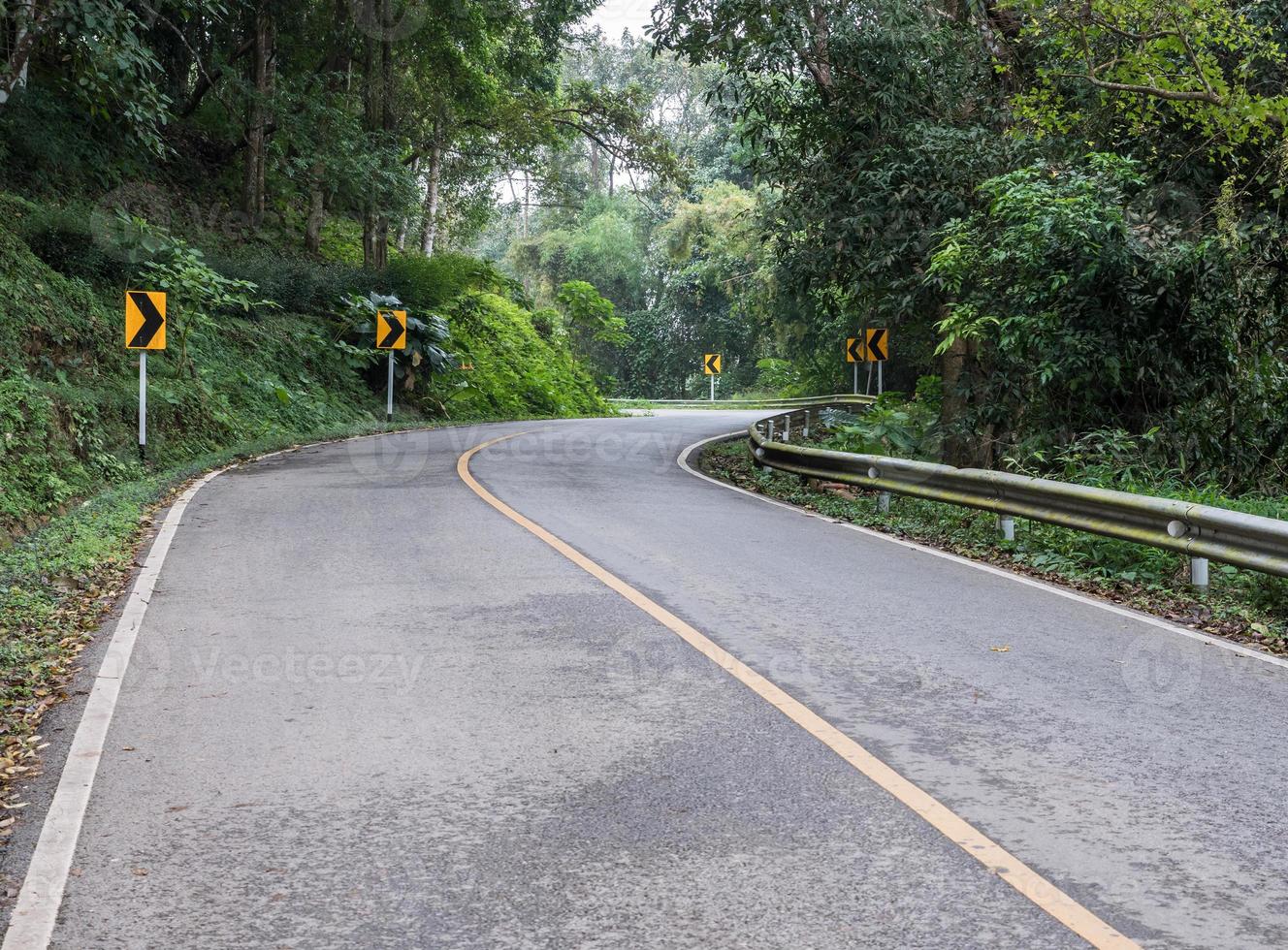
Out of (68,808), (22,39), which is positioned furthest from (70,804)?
(22,39)

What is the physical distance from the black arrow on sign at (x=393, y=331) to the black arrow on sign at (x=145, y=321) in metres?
10.6

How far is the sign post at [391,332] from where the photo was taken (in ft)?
89.3

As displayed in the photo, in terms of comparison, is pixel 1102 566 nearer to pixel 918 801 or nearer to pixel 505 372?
pixel 918 801

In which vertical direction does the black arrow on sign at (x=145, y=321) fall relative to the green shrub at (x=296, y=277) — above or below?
below

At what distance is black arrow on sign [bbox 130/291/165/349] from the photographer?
16484mm

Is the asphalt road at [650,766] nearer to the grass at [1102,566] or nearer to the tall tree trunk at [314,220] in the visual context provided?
the grass at [1102,566]

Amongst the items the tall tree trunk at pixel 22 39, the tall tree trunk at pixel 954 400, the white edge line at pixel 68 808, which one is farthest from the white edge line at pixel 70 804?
the tall tree trunk at pixel 954 400

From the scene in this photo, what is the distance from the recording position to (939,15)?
17750 millimetres

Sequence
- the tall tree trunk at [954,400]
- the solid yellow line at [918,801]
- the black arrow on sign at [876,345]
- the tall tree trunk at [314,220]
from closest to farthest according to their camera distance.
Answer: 1. the solid yellow line at [918,801]
2. the tall tree trunk at [954,400]
3. the black arrow on sign at [876,345]
4. the tall tree trunk at [314,220]

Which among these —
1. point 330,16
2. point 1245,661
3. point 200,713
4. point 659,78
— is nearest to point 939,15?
point 1245,661

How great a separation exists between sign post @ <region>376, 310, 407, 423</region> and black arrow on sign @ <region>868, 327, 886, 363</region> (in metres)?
10.6

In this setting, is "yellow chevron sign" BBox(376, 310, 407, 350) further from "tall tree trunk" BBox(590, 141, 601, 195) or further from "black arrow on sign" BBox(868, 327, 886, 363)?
"tall tree trunk" BBox(590, 141, 601, 195)

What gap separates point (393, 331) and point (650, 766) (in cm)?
2349

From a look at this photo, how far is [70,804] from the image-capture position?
462 cm
